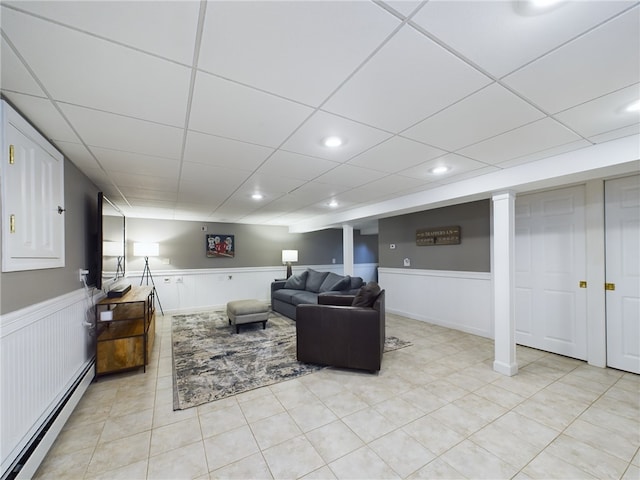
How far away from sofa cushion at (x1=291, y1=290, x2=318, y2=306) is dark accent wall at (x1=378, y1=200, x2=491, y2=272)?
1.82 metres

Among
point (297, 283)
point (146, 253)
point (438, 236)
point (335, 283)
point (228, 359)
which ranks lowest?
point (228, 359)

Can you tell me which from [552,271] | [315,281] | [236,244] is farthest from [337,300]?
[236,244]

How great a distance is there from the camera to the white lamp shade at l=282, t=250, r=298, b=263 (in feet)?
23.5

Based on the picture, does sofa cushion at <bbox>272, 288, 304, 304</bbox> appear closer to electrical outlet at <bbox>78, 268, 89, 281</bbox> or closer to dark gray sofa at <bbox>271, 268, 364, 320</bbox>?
dark gray sofa at <bbox>271, 268, 364, 320</bbox>

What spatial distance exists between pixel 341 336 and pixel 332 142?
6.84ft

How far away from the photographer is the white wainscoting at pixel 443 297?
4270 mm

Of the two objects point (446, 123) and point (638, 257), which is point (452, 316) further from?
point (446, 123)

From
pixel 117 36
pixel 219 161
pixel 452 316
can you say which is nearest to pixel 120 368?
pixel 219 161

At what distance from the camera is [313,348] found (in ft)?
10.6

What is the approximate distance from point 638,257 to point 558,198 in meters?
0.99

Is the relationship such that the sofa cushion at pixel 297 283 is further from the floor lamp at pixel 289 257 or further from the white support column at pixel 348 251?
the white support column at pixel 348 251

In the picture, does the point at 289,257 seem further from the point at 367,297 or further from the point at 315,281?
the point at 367,297

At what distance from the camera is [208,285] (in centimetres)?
668

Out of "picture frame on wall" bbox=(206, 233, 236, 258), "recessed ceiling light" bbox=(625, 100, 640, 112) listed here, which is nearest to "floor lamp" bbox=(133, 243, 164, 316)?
"picture frame on wall" bbox=(206, 233, 236, 258)
